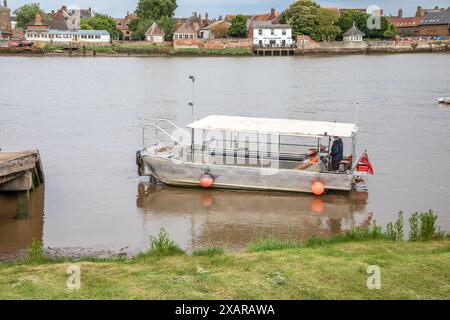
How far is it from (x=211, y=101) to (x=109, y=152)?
2013 cm

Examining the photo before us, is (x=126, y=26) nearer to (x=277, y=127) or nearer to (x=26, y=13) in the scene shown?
(x=26, y=13)

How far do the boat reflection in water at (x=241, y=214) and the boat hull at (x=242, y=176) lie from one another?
0.26 m

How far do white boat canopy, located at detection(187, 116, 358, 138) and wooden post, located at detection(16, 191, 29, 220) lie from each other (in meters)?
5.77

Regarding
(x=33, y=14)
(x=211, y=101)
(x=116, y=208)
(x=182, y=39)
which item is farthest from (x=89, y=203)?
(x=33, y=14)

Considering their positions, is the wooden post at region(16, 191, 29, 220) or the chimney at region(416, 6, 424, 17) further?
the chimney at region(416, 6, 424, 17)

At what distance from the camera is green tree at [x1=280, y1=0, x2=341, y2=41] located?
12732 centimetres

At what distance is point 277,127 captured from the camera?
21.3 m

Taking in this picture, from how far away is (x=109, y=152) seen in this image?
28828mm

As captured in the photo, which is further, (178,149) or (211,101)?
(211,101)

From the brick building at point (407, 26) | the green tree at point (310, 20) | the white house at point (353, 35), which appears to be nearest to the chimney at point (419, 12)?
the brick building at point (407, 26)

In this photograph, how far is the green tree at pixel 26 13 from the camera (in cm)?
16812

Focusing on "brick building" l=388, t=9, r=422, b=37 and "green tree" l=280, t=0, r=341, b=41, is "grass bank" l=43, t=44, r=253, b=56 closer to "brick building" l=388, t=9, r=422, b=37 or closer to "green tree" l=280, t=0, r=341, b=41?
"green tree" l=280, t=0, r=341, b=41

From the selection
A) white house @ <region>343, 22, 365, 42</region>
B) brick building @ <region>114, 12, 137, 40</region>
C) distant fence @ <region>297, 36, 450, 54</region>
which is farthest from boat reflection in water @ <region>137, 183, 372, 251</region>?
brick building @ <region>114, 12, 137, 40</region>
